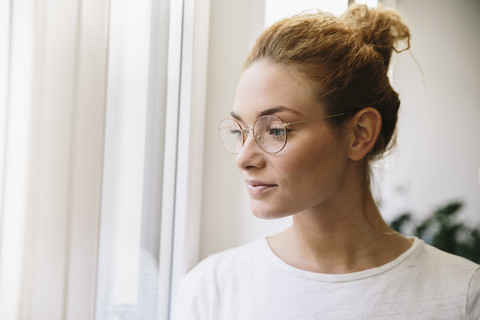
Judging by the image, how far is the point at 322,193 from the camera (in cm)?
106

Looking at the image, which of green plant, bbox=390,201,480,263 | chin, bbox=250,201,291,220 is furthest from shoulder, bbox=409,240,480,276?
chin, bbox=250,201,291,220

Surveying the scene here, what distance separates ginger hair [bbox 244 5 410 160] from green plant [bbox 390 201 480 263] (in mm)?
337

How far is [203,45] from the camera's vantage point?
4.52 feet

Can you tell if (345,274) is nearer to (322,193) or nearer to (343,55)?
(322,193)

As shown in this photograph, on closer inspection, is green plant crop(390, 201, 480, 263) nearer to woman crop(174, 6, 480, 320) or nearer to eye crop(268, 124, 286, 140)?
woman crop(174, 6, 480, 320)

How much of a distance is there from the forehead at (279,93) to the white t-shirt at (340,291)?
1.38ft

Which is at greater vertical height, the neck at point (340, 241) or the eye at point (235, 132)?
the eye at point (235, 132)

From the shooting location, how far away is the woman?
1.02 m

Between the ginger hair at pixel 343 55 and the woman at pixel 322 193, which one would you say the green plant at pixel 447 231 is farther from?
the ginger hair at pixel 343 55

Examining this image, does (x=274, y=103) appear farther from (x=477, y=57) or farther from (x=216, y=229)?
(x=477, y=57)

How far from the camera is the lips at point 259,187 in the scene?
40.6 inches

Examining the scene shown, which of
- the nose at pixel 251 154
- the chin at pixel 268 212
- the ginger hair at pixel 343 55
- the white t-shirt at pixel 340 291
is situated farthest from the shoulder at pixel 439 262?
the nose at pixel 251 154

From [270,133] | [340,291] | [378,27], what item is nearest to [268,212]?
[270,133]

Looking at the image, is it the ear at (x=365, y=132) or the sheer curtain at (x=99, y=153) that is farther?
the ear at (x=365, y=132)
